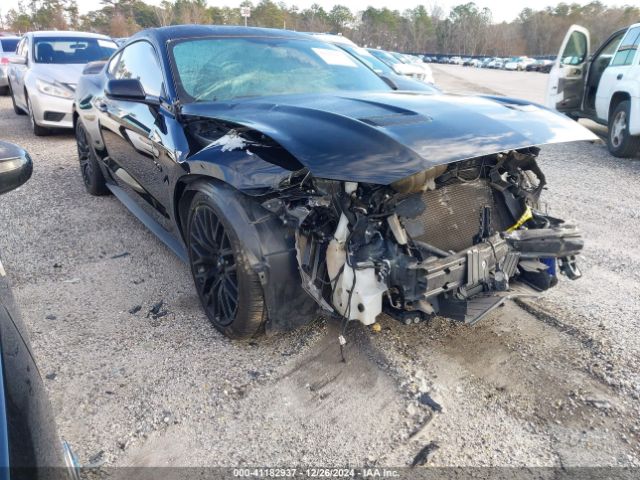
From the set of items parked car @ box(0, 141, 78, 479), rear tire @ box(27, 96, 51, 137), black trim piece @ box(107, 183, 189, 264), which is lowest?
rear tire @ box(27, 96, 51, 137)

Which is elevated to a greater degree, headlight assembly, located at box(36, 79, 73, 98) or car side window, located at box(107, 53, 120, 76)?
car side window, located at box(107, 53, 120, 76)

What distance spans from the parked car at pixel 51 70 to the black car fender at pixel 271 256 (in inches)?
269

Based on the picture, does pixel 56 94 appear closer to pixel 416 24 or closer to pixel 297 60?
pixel 297 60

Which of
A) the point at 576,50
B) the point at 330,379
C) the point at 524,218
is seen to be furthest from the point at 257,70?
the point at 576,50

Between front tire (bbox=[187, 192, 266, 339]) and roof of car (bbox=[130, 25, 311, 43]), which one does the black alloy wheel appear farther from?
roof of car (bbox=[130, 25, 311, 43])

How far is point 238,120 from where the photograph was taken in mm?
2646

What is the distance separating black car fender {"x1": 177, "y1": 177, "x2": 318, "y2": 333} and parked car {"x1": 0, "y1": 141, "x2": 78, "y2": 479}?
114 centimetres

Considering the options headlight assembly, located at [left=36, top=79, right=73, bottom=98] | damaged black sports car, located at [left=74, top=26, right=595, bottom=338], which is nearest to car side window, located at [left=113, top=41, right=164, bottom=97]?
damaged black sports car, located at [left=74, top=26, right=595, bottom=338]

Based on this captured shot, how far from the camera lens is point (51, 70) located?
8.33m

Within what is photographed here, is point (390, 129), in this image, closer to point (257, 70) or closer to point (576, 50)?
point (257, 70)

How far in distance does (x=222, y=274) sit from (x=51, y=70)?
24.2ft

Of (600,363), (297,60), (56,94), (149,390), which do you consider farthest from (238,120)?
(56,94)

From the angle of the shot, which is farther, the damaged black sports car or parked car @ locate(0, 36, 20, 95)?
parked car @ locate(0, 36, 20, 95)

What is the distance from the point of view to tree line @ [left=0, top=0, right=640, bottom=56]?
56062mm
